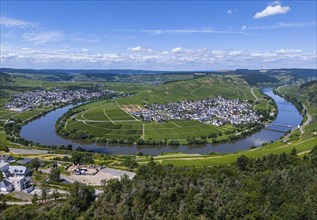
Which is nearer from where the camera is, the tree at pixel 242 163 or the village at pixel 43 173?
the village at pixel 43 173

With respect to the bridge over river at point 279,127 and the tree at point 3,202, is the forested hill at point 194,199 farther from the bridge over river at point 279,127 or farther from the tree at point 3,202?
the bridge over river at point 279,127

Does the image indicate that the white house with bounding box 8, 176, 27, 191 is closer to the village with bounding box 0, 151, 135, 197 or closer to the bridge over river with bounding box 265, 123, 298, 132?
the village with bounding box 0, 151, 135, 197

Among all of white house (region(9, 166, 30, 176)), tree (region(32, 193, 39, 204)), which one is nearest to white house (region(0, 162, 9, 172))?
white house (region(9, 166, 30, 176))

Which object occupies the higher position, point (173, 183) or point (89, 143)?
point (173, 183)

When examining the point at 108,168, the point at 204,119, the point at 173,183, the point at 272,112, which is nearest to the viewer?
the point at 173,183

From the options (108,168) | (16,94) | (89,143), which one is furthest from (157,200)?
(16,94)

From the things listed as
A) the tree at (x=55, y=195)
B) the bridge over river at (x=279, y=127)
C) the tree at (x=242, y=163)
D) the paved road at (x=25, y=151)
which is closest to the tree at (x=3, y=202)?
the tree at (x=55, y=195)

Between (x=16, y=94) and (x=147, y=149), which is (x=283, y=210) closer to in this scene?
(x=147, y=149)
